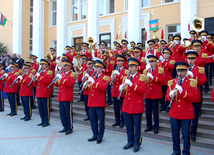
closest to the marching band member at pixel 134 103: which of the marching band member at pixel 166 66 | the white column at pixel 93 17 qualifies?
the marching band member at pixel 166 66

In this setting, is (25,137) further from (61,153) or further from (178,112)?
(178,112)

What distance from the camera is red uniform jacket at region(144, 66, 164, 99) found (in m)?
5.93

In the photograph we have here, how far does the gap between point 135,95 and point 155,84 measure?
1.33 m

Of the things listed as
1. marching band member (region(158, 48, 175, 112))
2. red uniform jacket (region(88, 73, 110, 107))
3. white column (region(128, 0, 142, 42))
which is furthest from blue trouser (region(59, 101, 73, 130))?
white column (region(128, 0, 142, 42))

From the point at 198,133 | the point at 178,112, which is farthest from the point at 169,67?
the point at 178,112

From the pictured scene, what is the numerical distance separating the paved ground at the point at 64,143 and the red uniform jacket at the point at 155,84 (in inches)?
52.3

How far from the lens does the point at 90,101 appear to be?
5727mm

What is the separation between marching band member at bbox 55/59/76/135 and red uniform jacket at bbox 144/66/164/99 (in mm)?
2470

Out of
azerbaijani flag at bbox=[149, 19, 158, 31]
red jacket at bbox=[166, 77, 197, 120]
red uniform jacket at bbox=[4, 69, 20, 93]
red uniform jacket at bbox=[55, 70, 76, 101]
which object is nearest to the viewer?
red jacket at bbox=[166, 77, 197, 120]

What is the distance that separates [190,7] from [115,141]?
799 centimetres

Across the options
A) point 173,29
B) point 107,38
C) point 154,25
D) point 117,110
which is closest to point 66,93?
point 117,110

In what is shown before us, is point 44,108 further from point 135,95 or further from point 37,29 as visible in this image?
point 37,29

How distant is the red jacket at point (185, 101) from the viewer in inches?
165

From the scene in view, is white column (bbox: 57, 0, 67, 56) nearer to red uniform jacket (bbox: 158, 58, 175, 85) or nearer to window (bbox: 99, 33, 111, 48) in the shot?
window (bbox: 99, 33, 111, 48)
